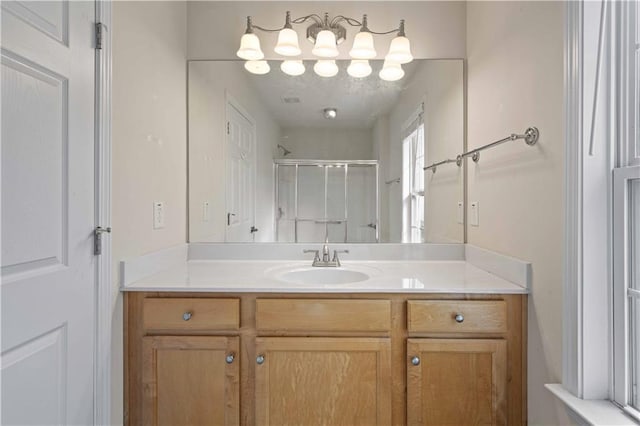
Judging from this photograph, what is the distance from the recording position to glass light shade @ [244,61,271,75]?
5.91 feet

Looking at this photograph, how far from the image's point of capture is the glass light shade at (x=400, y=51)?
1.71 meters

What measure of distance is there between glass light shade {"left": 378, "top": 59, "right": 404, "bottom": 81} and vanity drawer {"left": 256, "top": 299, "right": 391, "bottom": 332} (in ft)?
4.03

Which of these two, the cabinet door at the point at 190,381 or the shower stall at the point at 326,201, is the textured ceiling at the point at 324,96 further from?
the cabinet door at the point at 190,381

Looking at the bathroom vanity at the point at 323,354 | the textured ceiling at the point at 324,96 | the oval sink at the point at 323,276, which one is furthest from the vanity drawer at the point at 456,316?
the textured ceiling at the point at 324,96

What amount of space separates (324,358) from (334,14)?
174 cm

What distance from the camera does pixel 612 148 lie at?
0.92m

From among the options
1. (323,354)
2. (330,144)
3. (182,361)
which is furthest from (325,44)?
(182,361)

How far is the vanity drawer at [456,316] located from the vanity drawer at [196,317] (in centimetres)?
67

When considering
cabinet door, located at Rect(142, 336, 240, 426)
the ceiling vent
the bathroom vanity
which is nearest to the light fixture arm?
the ceiling vent

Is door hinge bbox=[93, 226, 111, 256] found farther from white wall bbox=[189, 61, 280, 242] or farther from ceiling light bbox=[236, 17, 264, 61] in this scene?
ceiling light bbox=[236, 17, 264, 61]

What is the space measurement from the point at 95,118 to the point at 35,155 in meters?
0.26

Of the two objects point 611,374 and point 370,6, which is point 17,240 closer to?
point 611,374

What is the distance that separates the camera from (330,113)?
1842mm

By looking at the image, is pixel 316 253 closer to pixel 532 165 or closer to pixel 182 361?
pixel 182 361
